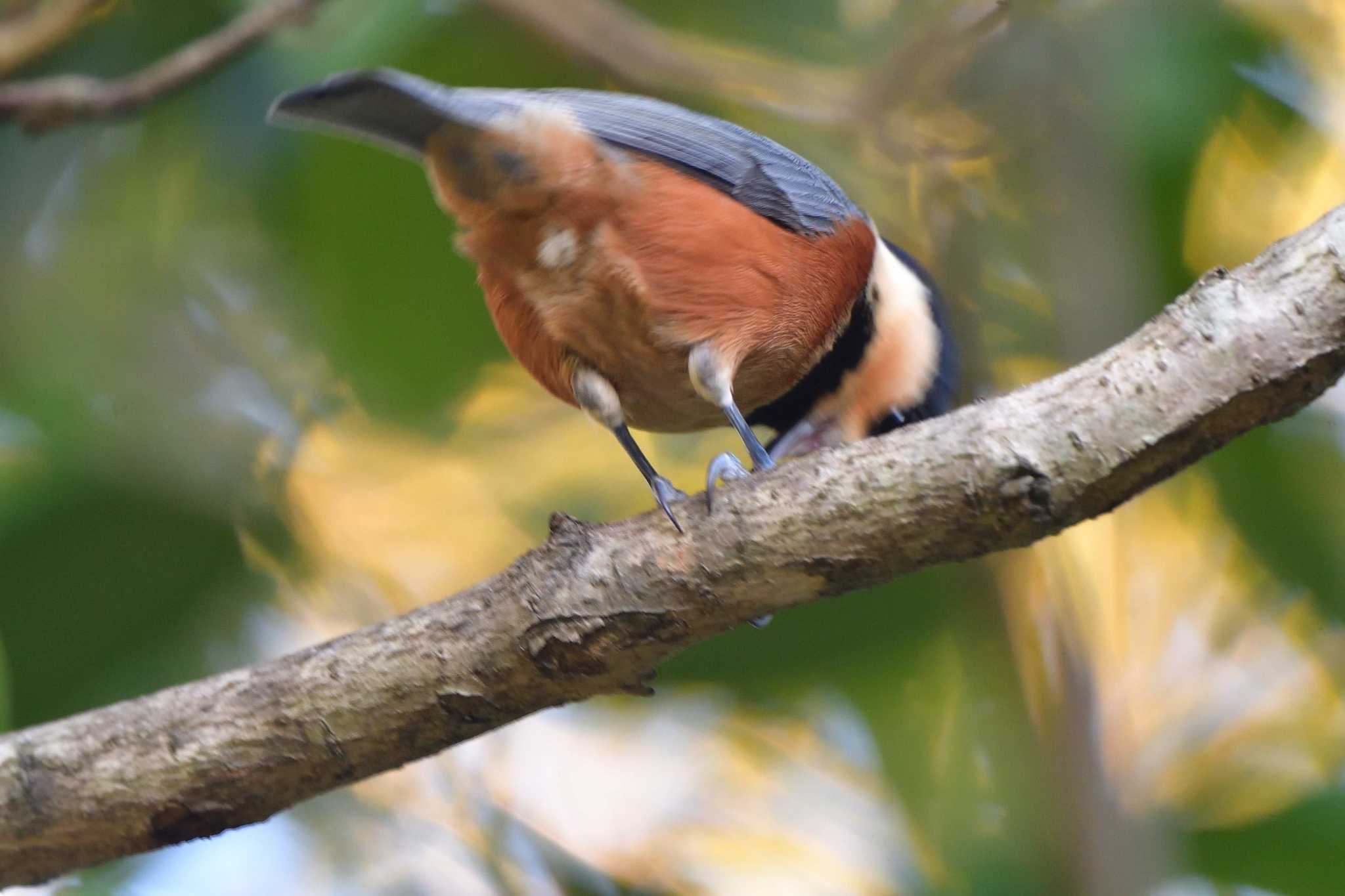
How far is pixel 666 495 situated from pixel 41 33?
8.62ft

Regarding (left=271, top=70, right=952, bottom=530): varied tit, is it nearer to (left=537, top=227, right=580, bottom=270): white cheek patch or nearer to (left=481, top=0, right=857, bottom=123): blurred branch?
(left=537, top=227, right=580, bottom=270): white cheek patch

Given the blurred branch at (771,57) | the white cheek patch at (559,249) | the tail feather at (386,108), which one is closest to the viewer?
the tail feather at (386,108)

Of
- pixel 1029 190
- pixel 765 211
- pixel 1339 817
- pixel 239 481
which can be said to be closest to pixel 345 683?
pixel 765 211

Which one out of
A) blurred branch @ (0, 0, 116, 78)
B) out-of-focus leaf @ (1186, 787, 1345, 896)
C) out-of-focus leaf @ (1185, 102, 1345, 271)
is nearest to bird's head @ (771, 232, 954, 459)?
out-of-focus leaf @ (1185, 102, 1345, 271)

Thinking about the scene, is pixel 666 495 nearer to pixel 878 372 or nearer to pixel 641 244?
pixel 641 244

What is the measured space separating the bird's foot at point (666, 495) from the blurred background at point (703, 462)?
148cm

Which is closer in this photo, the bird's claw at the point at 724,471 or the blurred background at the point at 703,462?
the bird's claw at the point at 724,471

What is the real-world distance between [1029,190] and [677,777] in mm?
2154

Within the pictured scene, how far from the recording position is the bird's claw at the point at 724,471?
2.17 metres

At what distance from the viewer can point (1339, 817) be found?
11.7 feet

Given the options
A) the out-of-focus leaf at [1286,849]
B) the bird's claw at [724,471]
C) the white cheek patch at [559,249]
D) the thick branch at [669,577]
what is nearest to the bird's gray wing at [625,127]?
the white cheek patch at [559,249]

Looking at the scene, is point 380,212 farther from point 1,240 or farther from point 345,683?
point 345,683

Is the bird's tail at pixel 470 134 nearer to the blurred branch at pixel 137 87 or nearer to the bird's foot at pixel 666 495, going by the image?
the bird's foot at pixel 666 495

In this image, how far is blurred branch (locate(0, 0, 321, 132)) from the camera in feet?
11.4
